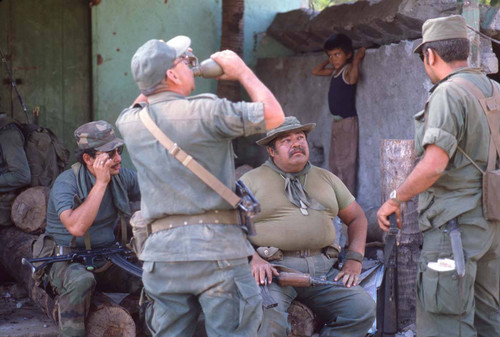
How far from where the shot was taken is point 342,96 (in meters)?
7.61

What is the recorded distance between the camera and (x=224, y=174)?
3.50 metres

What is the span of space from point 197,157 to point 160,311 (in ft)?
2.49

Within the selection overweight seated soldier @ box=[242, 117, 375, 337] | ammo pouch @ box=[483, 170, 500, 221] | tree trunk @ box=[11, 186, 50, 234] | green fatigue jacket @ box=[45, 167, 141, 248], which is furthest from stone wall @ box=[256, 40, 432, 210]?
tree trunk @ box=[11, 186, 50, 234]

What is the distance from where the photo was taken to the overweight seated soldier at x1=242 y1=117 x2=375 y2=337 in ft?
15.1

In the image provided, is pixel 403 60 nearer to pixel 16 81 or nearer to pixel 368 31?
pixel 368 31

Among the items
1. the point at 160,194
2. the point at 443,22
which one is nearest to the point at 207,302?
the point at 160,194

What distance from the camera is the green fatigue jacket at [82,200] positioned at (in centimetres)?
495

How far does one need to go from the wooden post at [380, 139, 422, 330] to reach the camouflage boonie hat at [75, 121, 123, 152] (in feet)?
6.71

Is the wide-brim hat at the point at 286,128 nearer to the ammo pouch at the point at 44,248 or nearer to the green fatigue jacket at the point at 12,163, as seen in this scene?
the ammo pouch at the point at 44,248

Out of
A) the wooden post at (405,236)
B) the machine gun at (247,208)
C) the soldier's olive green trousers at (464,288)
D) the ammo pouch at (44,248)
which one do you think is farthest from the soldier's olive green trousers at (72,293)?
the wooden post at (405,236)

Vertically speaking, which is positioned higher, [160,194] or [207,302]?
[160,194]

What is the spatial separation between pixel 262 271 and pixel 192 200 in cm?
132

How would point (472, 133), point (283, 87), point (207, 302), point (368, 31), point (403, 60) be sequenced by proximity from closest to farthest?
point (207, 302), point (472, 133), point (403, 60), point (368, 31), point (283, 87)

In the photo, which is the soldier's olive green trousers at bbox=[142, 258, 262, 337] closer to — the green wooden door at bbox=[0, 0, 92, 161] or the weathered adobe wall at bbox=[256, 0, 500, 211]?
the weathered adobe wall at bbox=[256, 0, 500, 211]
